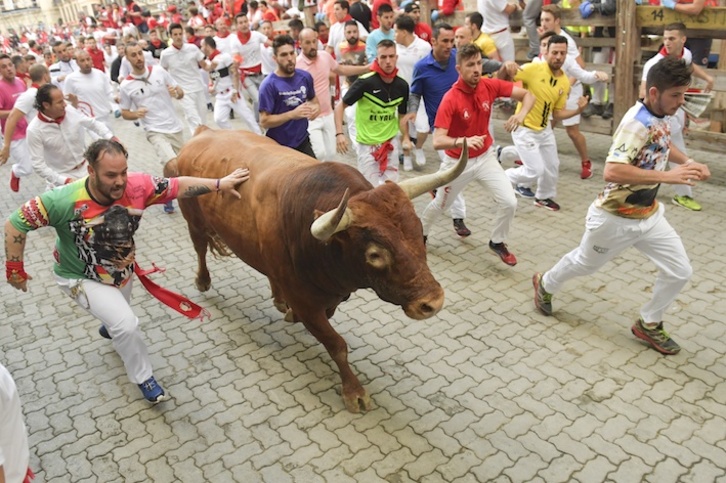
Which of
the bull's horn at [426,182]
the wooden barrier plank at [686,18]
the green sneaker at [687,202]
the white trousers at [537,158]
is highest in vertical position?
the wooden barrier plank at [686,18]

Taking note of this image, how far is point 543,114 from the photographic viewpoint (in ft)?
24.0

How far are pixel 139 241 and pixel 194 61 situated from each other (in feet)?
13.1

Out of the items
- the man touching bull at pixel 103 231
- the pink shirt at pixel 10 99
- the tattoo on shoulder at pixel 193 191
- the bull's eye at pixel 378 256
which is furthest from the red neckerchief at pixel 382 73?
the pink shirt at pixel 10 99

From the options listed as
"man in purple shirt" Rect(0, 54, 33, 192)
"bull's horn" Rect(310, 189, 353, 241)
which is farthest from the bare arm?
"bull's horn" Rect(310, 189, 353, 241)

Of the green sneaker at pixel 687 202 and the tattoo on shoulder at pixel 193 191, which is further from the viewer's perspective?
the green sneaker at pixel 687 202

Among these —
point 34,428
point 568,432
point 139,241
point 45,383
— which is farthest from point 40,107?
point 568,432

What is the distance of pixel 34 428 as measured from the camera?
4.51 meters

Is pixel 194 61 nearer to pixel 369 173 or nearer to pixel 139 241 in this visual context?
pixel 139 241

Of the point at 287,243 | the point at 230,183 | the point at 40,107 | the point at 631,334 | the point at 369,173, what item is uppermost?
the point at 40,107

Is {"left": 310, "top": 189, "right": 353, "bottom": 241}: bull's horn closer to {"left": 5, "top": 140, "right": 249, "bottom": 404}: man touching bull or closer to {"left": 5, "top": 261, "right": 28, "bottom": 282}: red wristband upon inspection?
{"left": 5, "top": 140, "right": 249, "bottom": 404}: man touching bull

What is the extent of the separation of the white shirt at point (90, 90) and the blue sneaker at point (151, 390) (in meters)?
5.92

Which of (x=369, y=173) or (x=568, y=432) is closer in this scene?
(x=568, y=432)

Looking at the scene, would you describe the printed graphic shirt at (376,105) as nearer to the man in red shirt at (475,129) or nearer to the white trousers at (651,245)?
the man in red shirt at (475,129)

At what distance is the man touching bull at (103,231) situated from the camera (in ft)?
13.3
